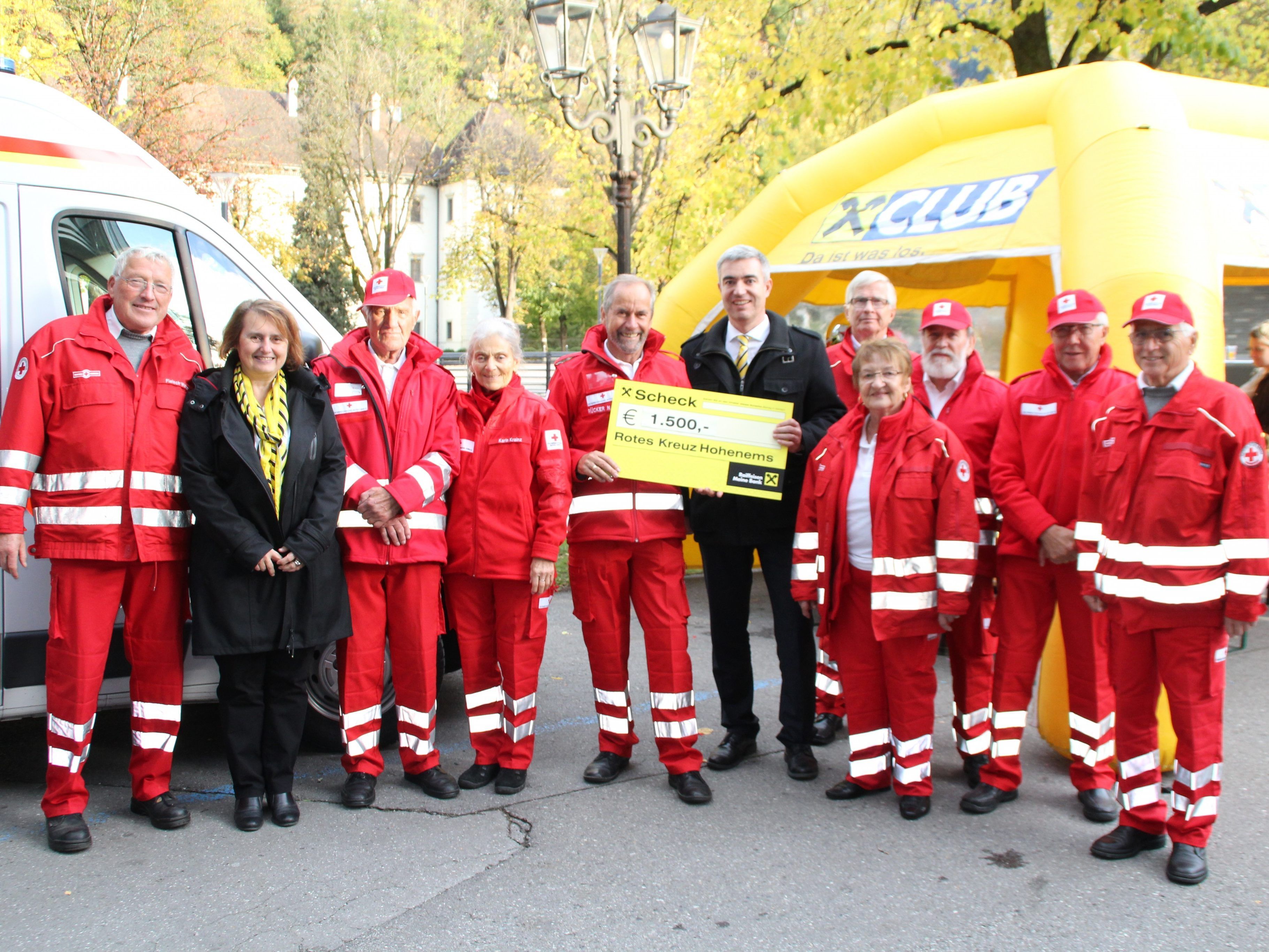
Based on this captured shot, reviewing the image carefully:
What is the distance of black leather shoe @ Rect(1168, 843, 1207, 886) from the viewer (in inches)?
140

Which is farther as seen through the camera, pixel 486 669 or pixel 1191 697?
pixel 486 669

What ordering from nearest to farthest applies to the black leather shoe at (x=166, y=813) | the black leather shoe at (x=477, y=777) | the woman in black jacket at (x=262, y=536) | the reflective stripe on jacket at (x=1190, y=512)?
the reflective stripe on jacket at (x=1190, y=512), the woman in black jacket at (x=262, y=536), the black leather shoe at (x=166, y=813), the black leather shoe at (x=477, y=777)

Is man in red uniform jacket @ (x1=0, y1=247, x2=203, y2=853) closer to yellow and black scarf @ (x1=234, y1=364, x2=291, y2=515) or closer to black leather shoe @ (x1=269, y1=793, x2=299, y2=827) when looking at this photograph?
yellow and black scarf @ (x1=234, y1=364, x2=291, y2=515)

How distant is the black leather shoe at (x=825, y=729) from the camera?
16.5 ft

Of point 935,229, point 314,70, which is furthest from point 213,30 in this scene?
point 935,229

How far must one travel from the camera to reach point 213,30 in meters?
20.7

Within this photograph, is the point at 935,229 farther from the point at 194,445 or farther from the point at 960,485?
the point at 194,445

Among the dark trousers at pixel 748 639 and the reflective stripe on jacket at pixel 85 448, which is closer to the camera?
the reflective stripe on jacket at pixel 85 448

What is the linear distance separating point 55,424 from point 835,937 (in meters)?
3.07

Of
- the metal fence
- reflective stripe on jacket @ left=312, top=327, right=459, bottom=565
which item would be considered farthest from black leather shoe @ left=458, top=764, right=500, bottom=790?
the metal fence

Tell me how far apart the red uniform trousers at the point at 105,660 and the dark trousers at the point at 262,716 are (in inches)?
8.2

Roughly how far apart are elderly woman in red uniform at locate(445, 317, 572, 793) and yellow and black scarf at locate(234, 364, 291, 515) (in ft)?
2.30

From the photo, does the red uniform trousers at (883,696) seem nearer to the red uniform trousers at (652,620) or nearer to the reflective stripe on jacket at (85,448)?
the red uniform trousers at (652,620)

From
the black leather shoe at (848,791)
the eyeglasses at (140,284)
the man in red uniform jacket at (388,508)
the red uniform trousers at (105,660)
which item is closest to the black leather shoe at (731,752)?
the black leather shoe at (848,791)
